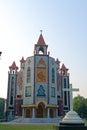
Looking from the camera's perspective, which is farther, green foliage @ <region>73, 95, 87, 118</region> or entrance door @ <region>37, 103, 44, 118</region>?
green foliage @ <region>73, 95, 87, 118</region>

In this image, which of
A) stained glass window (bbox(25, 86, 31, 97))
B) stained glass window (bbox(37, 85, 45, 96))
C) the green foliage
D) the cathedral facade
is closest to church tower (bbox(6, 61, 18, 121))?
the cathedral facade

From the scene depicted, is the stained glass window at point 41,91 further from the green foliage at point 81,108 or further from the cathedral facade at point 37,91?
the green foliage at point 81,108

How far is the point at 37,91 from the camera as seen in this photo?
4925 centimetres

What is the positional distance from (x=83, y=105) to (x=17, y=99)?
2847 cm

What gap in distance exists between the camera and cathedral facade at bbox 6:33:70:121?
161 feet

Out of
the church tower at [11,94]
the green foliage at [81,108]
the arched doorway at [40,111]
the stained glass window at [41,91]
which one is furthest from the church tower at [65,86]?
the green foliage at [81,108]

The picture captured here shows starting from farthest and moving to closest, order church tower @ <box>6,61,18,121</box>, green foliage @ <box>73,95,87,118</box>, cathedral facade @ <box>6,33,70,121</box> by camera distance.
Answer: green foliage @ <box>73,95,87,118</box>, church tower @ <box>6,61,18,121</box>, cathedral facade @ <box>6,33,70,121</box>

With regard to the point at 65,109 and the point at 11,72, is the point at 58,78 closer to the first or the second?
the point at 65,109

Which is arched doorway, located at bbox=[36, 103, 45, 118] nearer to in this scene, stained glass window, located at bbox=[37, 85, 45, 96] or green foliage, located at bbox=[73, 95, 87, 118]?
stained glass window, located at bbox=[37, 85, 45, 96]

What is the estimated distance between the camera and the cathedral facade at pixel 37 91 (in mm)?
49062

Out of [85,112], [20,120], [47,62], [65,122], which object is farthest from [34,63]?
[65,122]

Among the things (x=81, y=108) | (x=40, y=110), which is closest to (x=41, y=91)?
(x=40, y=110)

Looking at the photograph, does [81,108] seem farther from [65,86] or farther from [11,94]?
[11,94]

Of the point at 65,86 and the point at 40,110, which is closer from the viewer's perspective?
the point at 40,110
